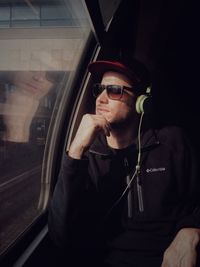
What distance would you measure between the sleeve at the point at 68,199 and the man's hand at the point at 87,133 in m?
0.06

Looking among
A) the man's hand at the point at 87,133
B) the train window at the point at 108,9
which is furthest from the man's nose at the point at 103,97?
the train window at the point at 108,9

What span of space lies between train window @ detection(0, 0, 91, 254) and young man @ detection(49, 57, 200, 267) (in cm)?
38

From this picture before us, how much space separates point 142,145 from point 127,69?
22.4 inches

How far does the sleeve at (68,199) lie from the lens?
164cm

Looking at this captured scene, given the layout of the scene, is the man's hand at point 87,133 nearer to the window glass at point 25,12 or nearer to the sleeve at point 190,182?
the sleeve at point 190,182

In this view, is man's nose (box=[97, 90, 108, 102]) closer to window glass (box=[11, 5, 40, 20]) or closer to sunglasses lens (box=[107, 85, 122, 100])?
sunglasses lens (box=[107, 85, 122, 100])

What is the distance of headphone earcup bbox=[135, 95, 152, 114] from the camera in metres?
2.00

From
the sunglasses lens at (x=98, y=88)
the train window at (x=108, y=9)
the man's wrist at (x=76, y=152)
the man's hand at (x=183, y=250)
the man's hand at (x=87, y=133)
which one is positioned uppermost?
the train window at (x=108, y=9)

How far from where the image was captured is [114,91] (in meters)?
2.04

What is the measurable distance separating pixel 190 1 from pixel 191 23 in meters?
0.42

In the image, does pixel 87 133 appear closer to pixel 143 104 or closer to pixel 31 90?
pixel 143 104

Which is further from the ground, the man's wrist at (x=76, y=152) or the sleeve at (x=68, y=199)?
the man's wrist at (x=76, y=152)

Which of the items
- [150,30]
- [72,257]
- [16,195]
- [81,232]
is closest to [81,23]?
[150,30]

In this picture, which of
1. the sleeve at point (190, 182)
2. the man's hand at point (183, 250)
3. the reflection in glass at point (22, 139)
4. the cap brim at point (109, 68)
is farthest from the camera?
the cap brim at point (109, 68)
